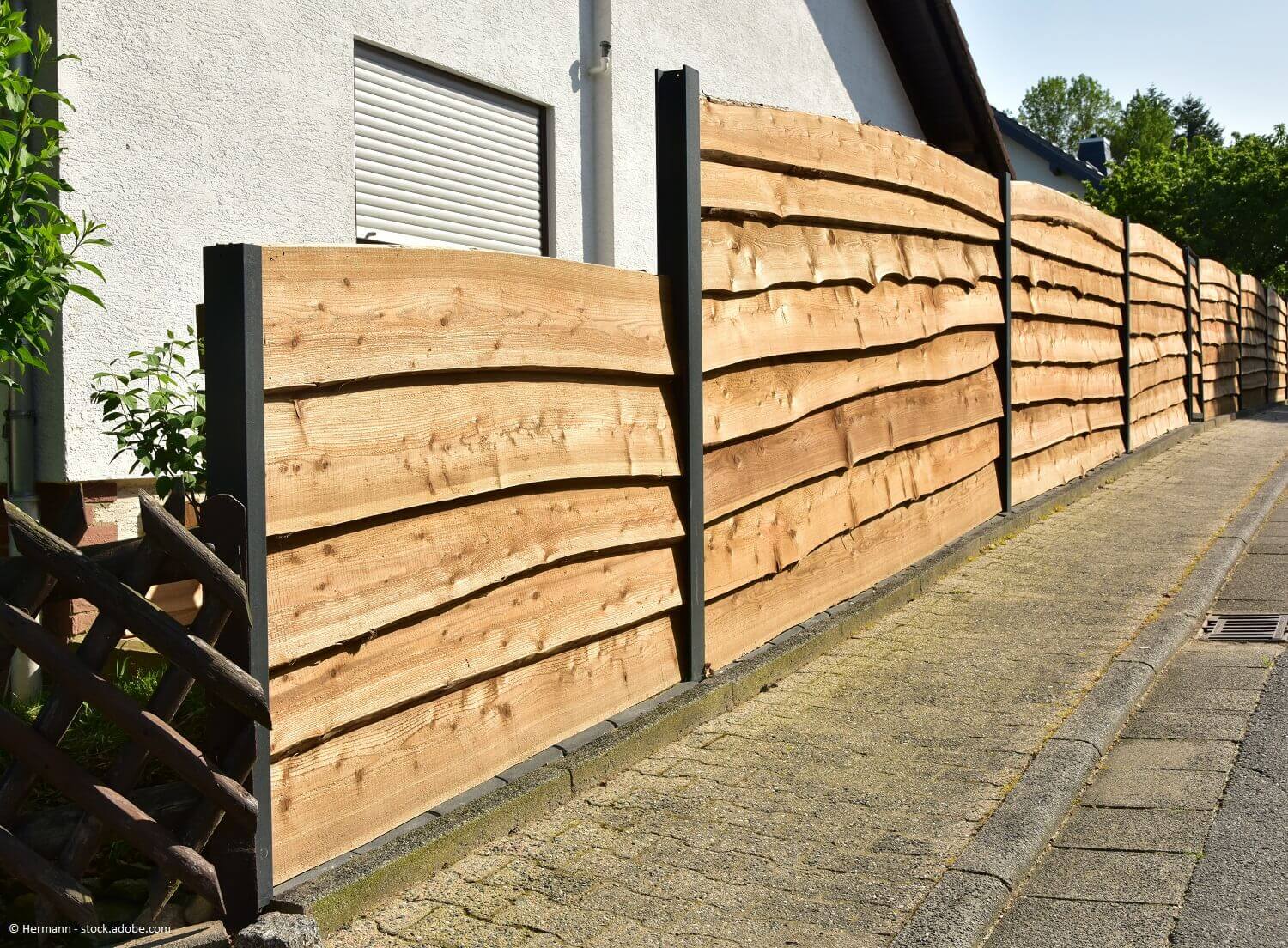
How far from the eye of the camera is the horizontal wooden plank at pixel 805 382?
209 inches

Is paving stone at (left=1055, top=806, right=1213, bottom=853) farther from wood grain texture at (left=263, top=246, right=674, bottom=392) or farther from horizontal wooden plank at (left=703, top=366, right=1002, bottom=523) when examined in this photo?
wood grain texture at (left=263, top=246, right=674, bottom=392)

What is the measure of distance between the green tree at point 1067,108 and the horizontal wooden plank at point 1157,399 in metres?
90.7

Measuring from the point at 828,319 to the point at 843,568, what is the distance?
128 cm

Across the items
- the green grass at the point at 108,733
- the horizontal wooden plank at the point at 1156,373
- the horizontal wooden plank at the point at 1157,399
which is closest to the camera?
the green grass at the point at 108,733

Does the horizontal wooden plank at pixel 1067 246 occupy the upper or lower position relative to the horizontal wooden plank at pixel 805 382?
upper

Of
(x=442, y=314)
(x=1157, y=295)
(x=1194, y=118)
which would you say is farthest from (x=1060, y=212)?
(x=1194, y=118)

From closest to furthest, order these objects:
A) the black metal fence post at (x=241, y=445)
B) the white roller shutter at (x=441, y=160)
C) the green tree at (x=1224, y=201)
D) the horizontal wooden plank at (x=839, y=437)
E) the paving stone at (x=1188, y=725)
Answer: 1. the black metal fence post at (x=241, y=445)
2. the paving stone at (x=1188, y=725)
3. the horizontal wooden plank at (x=839, y=437)
4. the white roller shutter at (x=441, y=160)
5. the green tree at (x=1224, y=201)

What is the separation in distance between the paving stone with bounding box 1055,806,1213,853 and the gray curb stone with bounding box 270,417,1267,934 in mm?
689

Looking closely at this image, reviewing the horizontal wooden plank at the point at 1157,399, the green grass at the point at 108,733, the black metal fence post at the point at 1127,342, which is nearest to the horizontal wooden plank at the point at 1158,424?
the horizontal wooden plank at the point at 1157,399

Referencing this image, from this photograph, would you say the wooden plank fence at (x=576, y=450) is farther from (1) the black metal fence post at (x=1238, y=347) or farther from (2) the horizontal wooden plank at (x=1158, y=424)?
(1) the black metal fence post at (x=1238, y=347)

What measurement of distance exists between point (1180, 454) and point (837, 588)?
900cm

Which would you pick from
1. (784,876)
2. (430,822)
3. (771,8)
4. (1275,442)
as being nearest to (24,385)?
(430,822)

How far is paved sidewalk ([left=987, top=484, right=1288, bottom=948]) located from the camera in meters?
3.36

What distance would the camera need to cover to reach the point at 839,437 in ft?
21.1
